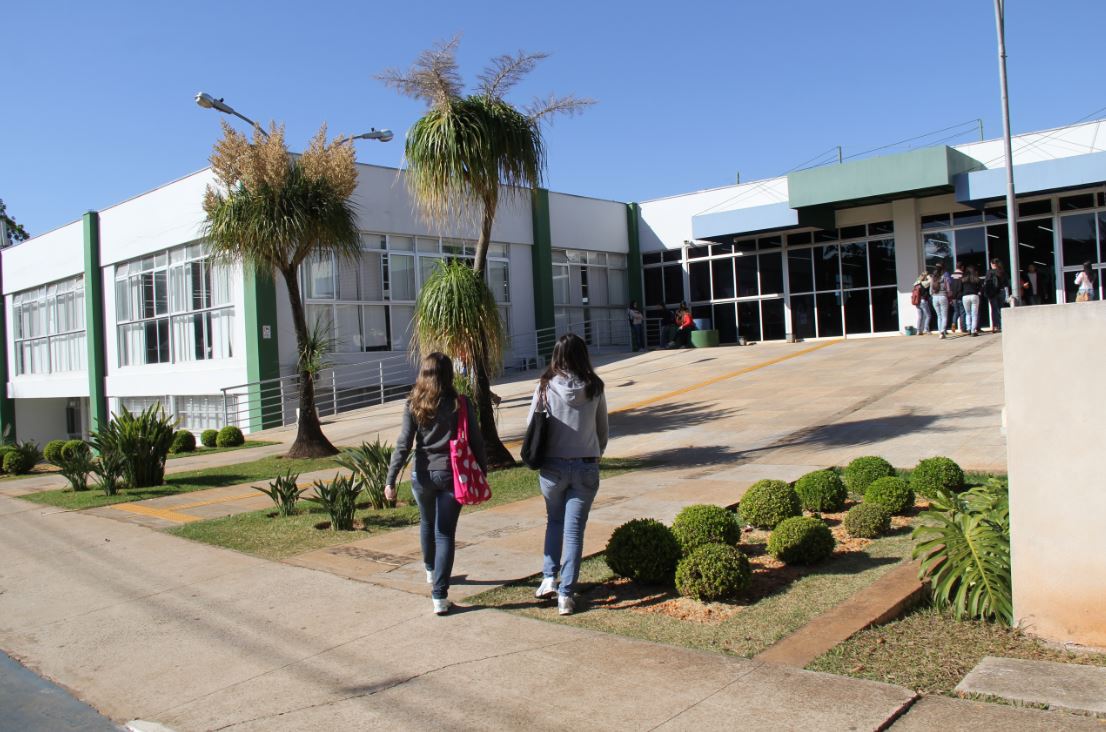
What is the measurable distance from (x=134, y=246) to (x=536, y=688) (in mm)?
26574

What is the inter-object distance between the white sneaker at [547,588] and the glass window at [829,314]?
23.6 meters

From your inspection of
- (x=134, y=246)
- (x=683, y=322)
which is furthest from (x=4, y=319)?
(x=683, y=322)

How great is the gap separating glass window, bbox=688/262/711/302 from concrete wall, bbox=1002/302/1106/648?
26365 millimetres

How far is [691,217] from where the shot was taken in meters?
30.6

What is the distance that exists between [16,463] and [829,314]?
873 inches

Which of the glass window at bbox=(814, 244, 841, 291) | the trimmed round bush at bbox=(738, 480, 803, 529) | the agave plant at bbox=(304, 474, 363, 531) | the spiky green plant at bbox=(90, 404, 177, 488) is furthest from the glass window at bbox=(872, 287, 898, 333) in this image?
the agave plant at bbox=(304, 474, 363, 531)

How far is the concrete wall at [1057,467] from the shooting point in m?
4.41

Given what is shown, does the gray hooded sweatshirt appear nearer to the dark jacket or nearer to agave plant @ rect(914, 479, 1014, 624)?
the dark jacket

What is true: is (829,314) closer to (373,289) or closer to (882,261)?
(882,261)

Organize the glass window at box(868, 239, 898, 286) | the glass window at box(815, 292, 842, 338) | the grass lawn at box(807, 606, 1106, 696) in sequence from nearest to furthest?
the grass lawn at box(807, 606, 1106, 696), the glass window at box(868, 239, 898, 286), the glass window at box(815, 292, 842, 338)

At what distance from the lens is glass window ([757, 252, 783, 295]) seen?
94.0 ft

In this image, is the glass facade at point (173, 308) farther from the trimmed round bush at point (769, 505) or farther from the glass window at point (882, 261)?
the glass window at point (882, 261)

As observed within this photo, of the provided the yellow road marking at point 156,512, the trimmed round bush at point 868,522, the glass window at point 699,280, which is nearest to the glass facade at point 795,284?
the glass window at point 699,280

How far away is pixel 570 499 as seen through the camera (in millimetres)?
5473
